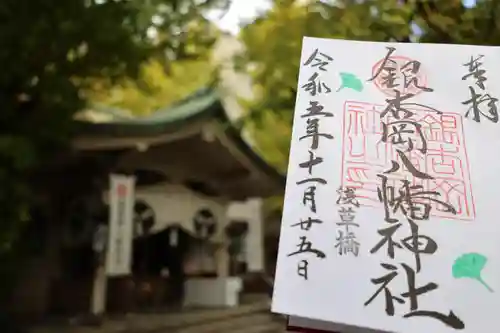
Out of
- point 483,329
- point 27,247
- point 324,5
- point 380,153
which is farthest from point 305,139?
point 27,247

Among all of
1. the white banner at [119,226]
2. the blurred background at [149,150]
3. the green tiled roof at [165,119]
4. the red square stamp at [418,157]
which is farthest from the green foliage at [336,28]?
the white banner at [119,226]

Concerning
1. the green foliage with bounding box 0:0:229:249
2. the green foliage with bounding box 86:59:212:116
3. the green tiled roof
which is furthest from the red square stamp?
the green foliage with bounding box 86:59:212:116

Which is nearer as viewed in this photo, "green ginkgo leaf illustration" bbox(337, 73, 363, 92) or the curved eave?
"green ginkgo leaf illustration" bbox(337, 73, 363, 92)

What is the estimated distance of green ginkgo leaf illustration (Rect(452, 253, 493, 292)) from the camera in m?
1.21

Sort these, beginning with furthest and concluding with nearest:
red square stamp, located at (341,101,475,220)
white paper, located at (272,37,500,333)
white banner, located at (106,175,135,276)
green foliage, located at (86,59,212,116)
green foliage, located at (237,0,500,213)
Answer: green foliage, located at (86,59,212,116) < white banner, located at (106,175,135,276) < green foliage, located at (237,0,500,213) < red square stamp, located at (341,101,475,220) < white paper, located at (272,37,500,333)

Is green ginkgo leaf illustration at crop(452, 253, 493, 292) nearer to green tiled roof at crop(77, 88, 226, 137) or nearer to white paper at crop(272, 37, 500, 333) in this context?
white paper at crop(272, 37, 500, 333)

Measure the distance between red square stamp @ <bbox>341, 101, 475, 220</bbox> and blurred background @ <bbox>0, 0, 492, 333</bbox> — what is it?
2.11 m

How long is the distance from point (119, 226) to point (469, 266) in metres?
6.02

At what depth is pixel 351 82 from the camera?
1555mm

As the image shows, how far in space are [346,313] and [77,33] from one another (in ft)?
11.9

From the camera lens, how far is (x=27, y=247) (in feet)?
21.5

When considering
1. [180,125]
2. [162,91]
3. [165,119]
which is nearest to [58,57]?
[165,119]

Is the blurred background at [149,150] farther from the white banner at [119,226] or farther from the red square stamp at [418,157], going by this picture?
the red square stamp at [418,157]

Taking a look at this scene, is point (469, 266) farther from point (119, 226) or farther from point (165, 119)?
point (165, 119)
